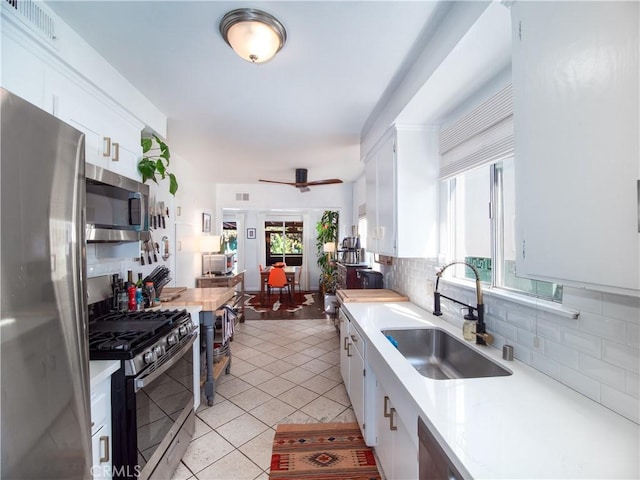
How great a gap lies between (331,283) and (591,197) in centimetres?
521

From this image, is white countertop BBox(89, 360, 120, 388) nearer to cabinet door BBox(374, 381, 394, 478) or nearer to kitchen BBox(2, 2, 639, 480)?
kitchen BBox(2, 2, 639, 480)

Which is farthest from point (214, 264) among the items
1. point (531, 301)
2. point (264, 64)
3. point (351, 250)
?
point (531, 301)

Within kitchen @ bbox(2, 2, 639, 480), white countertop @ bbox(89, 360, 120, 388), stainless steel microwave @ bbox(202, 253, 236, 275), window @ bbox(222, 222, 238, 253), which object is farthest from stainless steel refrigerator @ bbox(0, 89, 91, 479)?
window @ bbox(222, 222, 238, 253)

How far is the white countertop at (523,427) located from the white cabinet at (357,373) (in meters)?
0.68

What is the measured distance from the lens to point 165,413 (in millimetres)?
1614

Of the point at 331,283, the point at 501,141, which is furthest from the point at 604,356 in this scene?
the point at 331,283

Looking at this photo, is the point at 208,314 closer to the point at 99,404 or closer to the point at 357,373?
the point at 99,404

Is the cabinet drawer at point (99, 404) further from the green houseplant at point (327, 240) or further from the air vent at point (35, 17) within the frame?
the green houseplant at point (327, 240)

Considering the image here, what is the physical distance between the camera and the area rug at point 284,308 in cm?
536

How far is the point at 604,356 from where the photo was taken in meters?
0.96

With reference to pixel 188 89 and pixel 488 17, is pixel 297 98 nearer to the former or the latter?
pixel 188 89

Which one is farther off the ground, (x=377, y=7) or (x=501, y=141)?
(x=377, y=7)

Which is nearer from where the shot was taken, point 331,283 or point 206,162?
point 206,162

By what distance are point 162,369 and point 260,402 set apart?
1.28 metres
